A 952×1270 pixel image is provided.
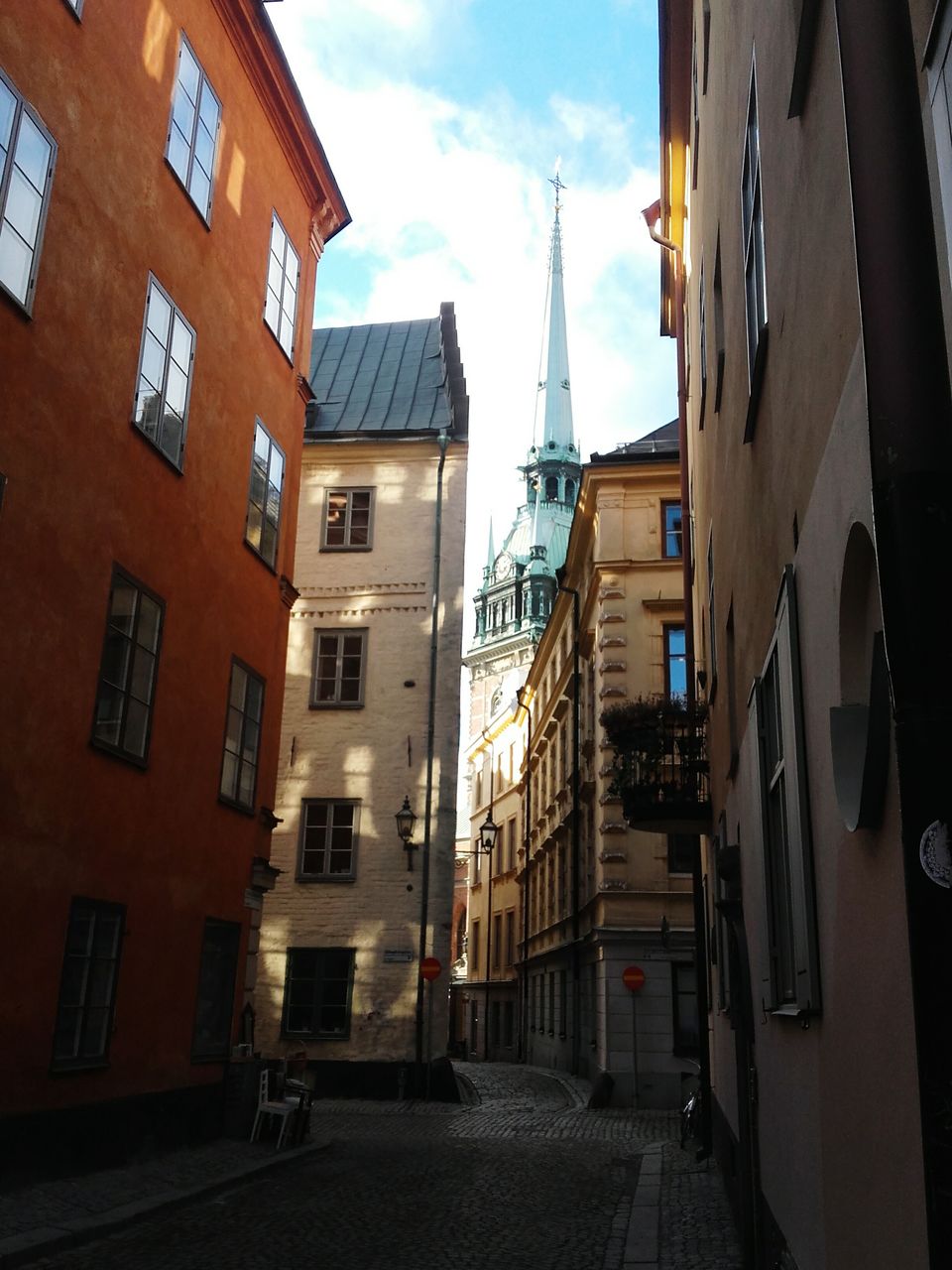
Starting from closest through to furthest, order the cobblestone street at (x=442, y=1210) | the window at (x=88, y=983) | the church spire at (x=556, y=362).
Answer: the cobblestone street at (x=442, y=1210), the window at (x=88, y=983), the church spire at (x=556, y=362)

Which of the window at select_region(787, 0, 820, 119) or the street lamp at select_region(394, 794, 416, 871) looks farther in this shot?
the street lamp at select_region(394, 794, 416, 871)

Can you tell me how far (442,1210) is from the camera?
10555 mm

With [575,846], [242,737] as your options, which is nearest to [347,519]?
[575,846]

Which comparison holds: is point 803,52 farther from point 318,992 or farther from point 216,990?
point 318,992

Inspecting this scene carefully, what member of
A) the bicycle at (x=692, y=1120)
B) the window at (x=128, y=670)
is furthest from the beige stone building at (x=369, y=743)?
the window at (x=128, y=670)

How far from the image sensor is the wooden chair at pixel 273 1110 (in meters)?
13.9

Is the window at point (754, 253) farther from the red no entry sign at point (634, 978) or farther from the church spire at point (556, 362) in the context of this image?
the church spire at point (556, 362)

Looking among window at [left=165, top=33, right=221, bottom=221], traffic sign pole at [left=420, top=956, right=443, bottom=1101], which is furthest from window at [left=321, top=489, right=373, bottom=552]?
window at [left=165, top=33, right=221, bottom=221]

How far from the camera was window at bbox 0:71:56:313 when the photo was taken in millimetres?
9602

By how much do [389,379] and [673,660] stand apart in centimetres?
937

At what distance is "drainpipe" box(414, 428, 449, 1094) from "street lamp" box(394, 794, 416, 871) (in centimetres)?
25

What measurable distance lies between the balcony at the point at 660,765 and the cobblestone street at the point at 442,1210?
13.2 feet

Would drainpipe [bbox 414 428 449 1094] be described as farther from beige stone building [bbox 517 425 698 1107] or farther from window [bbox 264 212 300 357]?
window [bbox 264 212 300 357]

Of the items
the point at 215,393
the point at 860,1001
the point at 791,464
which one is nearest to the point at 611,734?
the point at 215,393
